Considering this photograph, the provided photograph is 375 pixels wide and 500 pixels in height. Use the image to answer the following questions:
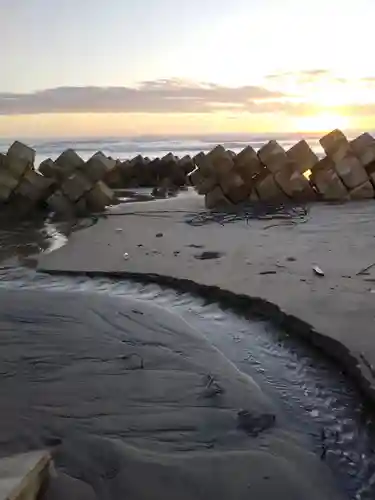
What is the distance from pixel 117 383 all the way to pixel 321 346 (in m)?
1.21

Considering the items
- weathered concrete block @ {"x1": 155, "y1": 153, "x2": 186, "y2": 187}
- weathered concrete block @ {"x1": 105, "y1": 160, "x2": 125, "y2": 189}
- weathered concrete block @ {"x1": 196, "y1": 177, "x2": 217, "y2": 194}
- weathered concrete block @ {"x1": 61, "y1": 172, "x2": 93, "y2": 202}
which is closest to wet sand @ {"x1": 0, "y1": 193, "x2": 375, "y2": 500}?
weathered concrete block @ {"x1": 61, "y1": 172, "x2": 93, "y2": 202}

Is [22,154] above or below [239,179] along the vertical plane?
above

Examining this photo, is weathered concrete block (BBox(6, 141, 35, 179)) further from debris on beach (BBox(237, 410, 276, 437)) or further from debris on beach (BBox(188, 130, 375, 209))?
debris on beach (BBox(237, 410, 276, 437))

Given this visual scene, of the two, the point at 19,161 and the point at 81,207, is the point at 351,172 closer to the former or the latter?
the point at 81,207

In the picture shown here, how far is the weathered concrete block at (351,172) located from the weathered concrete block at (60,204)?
15.7ft

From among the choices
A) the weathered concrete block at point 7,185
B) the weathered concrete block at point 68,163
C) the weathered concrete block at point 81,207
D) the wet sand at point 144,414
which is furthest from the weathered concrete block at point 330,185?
the wet sand at point 144,414

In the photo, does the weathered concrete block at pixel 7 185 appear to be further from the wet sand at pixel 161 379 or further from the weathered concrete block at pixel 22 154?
the wet sand at pixel 161 379

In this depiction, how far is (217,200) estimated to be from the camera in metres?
Result: 11.3

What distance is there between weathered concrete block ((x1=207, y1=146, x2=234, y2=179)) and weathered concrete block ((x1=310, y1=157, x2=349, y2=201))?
5.18ft

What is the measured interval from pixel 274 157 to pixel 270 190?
688mm

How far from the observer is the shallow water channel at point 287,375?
2.61 meters

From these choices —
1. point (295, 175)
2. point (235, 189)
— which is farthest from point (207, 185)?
point (295, 175)

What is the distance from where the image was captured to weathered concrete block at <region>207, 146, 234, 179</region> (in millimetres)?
11578

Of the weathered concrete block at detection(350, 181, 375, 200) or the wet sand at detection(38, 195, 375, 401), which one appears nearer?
the wet sand at detection(38, 195, 375, 401)
